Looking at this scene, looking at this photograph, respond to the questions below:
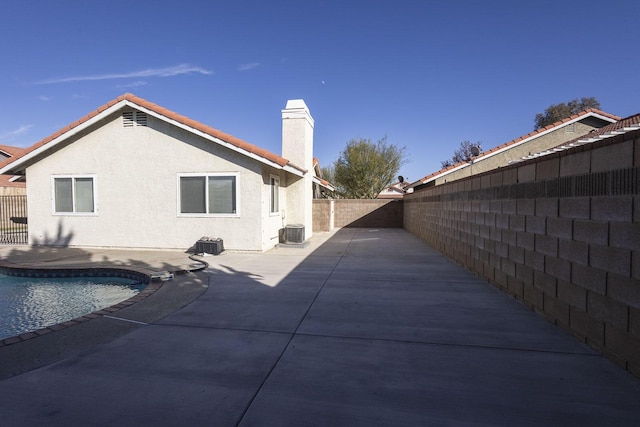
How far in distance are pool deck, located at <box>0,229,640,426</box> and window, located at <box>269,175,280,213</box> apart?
6321 mm

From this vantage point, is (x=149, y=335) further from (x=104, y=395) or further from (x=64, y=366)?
(x=104, y=395)

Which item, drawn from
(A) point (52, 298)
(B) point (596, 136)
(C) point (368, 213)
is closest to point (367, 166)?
(C) point (368, 213)

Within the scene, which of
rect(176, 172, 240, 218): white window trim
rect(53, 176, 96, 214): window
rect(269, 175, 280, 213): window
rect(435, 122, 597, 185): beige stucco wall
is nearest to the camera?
rect(176, 172, 240, 218): white window trim

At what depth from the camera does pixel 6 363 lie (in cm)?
317

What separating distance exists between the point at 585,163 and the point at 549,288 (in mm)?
1681

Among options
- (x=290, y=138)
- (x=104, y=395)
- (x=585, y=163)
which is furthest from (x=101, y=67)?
(x=585, y=163)

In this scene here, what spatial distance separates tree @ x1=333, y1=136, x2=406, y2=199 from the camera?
31484 mm

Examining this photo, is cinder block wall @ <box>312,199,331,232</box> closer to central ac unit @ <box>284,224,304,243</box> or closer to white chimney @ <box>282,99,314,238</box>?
white chimney @ <box>282,99,314,238</box>

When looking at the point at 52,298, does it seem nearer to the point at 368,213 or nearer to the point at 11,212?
the point at 368,213

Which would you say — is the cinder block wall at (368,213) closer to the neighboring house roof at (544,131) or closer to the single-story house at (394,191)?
the single-story house at (394,191)

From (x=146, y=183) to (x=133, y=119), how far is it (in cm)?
216

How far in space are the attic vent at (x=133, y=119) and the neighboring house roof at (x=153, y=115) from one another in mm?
307

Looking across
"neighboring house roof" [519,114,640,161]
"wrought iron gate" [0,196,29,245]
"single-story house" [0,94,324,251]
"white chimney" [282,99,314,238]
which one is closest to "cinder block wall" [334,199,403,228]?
"white chimney" [282,99,314,238]

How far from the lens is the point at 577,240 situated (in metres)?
3.78
